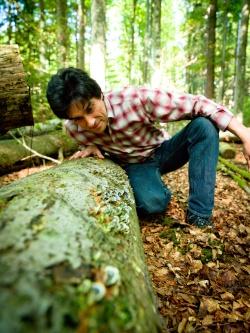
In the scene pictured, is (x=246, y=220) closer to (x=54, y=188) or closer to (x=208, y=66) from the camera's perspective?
(x=54, y=188)

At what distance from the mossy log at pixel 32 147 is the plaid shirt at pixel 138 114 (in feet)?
7.02

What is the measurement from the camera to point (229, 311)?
1902mm

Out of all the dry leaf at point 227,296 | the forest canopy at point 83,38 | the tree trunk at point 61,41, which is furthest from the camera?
the tree trunk at point 61,41

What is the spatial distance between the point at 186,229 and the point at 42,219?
6.61 feet

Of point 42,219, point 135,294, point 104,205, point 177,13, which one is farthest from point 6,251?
point 177,13

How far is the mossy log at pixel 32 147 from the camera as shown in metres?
5.77

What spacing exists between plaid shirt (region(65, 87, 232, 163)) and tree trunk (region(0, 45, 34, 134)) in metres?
0.57

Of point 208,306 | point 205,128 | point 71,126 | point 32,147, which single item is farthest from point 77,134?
point 32,147

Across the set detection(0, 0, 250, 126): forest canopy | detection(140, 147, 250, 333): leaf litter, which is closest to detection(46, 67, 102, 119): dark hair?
detection(0, 0, 250, 126): forest canopy

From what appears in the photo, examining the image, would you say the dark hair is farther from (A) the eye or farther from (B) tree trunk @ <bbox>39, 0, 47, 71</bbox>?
(B) tree trunk @ <bbox>39, 0, 47, 71</bbox>

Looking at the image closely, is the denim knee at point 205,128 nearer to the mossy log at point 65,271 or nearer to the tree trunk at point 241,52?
the mossy log at point 65,271

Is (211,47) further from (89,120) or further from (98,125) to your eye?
(89,120)

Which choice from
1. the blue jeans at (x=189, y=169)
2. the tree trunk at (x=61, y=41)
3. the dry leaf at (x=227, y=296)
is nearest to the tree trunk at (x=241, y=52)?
the tree trunk at (x=61, y=41)

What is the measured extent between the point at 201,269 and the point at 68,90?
6.15ft
